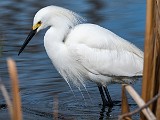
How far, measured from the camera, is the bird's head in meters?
5.46

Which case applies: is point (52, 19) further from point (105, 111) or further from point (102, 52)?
point (105, 111)

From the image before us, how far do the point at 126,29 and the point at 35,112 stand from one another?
2.92m

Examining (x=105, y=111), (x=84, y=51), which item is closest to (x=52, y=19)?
(x=84, y=51)

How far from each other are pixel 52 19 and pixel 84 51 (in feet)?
1.39

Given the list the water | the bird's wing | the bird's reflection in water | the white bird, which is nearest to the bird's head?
the white bird

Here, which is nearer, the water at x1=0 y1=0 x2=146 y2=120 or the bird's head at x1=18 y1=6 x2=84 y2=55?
the bird's head at x1=18 y1=6 x2=84 y2=55

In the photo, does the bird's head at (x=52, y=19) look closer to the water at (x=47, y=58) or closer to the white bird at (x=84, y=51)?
the white bird at (x=84, y=51)

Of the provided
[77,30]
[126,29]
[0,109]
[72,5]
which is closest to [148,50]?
[77,30]

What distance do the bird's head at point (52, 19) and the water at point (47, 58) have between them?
0.77m

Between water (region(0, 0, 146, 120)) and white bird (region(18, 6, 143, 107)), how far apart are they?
0.99 ft

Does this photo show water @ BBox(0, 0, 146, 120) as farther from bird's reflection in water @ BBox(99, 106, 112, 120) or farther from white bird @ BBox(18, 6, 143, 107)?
white bird @ BBox(18, 6, 143, 107)

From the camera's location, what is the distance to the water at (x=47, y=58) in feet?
18.9

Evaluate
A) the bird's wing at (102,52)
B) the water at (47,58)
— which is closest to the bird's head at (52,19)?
the bird's wing at (102,52)

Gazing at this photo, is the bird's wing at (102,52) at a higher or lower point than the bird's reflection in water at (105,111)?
higher
